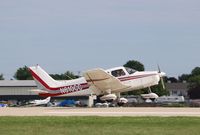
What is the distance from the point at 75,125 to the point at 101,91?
2213cm

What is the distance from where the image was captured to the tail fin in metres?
43.4

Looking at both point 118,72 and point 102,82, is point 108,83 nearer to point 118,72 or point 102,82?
point 102,82

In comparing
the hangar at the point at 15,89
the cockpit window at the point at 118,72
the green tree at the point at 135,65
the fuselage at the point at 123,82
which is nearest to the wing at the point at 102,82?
→ the fuselage at the point at 123,82

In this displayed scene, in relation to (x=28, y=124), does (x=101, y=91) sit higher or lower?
higher

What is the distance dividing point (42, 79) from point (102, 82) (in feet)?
21.1

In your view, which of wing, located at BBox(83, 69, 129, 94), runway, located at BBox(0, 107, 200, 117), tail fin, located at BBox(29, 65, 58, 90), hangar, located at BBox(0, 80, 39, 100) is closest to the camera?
runway, located at BBox(0, 107, 200, 117)

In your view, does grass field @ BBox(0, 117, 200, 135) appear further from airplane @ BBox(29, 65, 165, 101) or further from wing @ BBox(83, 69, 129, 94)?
airplane @ BBox(29, 65, 165, 101)

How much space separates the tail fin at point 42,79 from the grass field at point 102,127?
22.5 m

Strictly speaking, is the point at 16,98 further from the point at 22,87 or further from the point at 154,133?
the point at 154,133

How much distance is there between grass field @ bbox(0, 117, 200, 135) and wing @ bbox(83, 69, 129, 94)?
18.1 m

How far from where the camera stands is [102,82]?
3975 centimetres

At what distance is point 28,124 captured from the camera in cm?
1941

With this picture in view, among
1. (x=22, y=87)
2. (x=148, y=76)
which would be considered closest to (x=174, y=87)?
(x=22, y=87)

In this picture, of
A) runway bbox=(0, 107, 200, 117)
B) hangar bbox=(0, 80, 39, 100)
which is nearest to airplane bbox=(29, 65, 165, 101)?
runway bbox=(0, 107, 200, 117)
